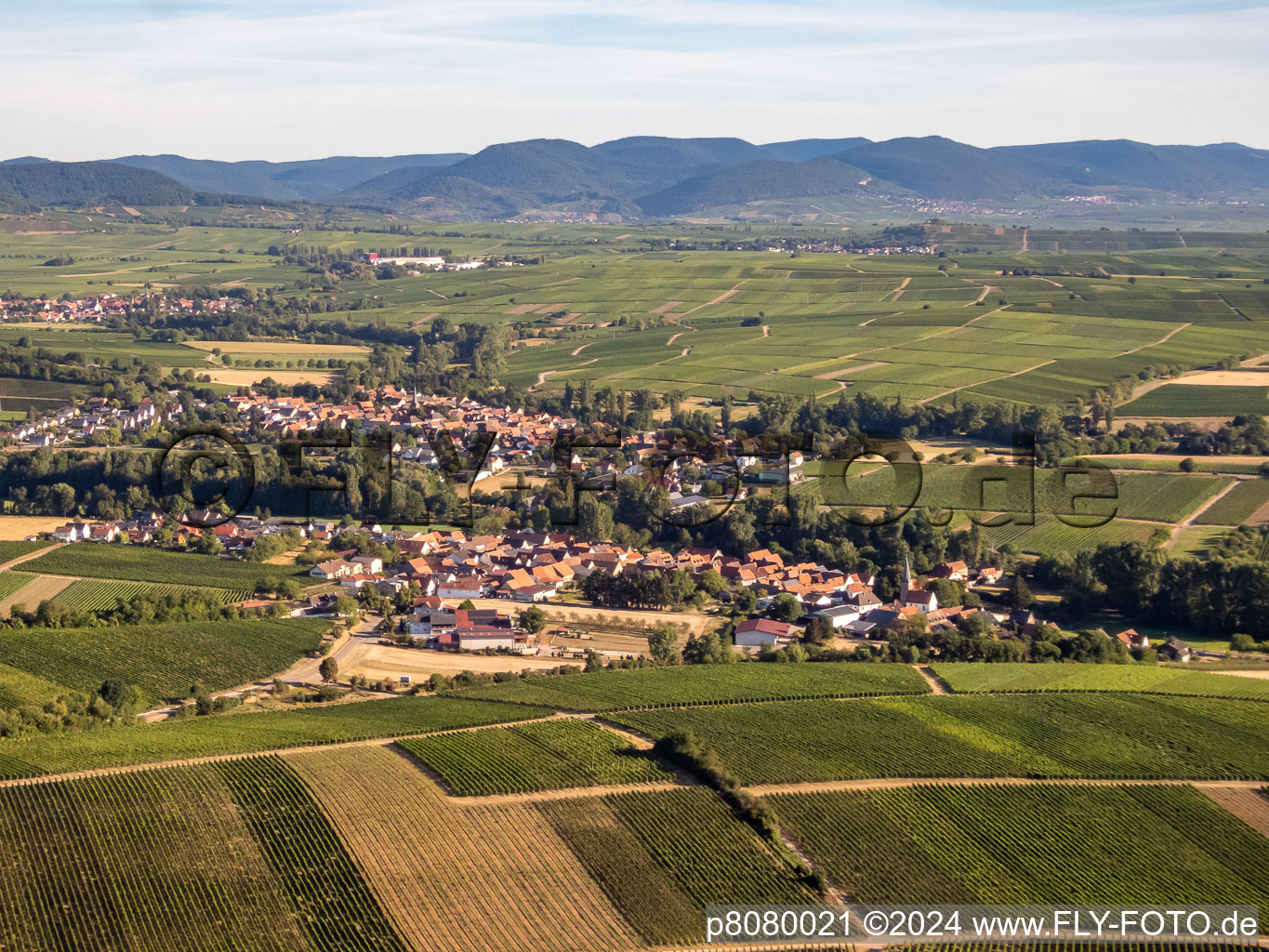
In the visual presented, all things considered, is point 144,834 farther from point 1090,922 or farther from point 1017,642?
point 1017,642

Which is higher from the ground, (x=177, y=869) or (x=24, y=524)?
(x=177, y=869)

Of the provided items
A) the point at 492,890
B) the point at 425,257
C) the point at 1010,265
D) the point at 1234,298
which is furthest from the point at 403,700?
the point at 425,257

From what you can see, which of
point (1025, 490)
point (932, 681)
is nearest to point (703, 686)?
point (932, 681)

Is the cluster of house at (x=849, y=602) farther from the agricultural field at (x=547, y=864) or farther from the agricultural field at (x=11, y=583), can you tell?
the agricultural field at (x=11, y=583)

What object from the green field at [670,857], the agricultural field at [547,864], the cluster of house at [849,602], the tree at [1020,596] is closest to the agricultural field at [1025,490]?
the tree at [1020,596]

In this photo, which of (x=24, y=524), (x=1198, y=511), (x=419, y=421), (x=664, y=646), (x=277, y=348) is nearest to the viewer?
(x=664, y=646)

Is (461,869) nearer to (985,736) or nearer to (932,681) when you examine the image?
(985,736)

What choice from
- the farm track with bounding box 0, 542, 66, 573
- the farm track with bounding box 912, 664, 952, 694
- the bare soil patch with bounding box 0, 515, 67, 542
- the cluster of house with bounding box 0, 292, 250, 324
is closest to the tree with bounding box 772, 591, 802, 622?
the farm track with bounding box 912, 664, 952, 694
